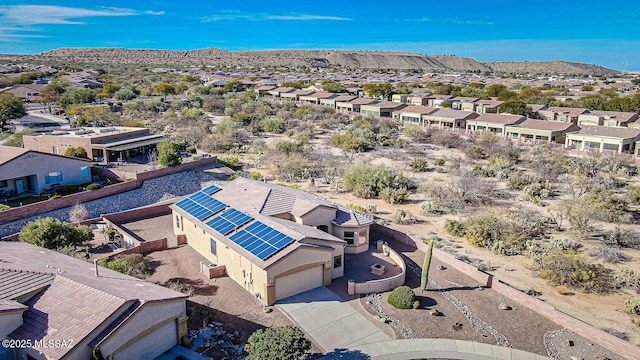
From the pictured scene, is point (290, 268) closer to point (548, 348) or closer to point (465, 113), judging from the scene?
point (548, 348)

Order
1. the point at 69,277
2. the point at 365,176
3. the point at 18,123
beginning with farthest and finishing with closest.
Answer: the point at 18,123, the point at 365,176, the point at 69,277

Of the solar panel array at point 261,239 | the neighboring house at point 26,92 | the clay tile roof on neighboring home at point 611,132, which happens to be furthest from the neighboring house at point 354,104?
the solar panel array at point 261,239

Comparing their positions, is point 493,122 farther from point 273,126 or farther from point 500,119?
point 273,126

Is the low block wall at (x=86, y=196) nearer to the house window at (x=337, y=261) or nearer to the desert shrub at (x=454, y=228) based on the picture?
the house window at (x=337, y=261)

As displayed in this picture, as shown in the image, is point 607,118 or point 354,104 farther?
point 354,104

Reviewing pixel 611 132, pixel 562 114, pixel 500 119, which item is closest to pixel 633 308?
pixel 611 132

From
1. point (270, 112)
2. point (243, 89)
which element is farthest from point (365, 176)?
point (243, 89)
